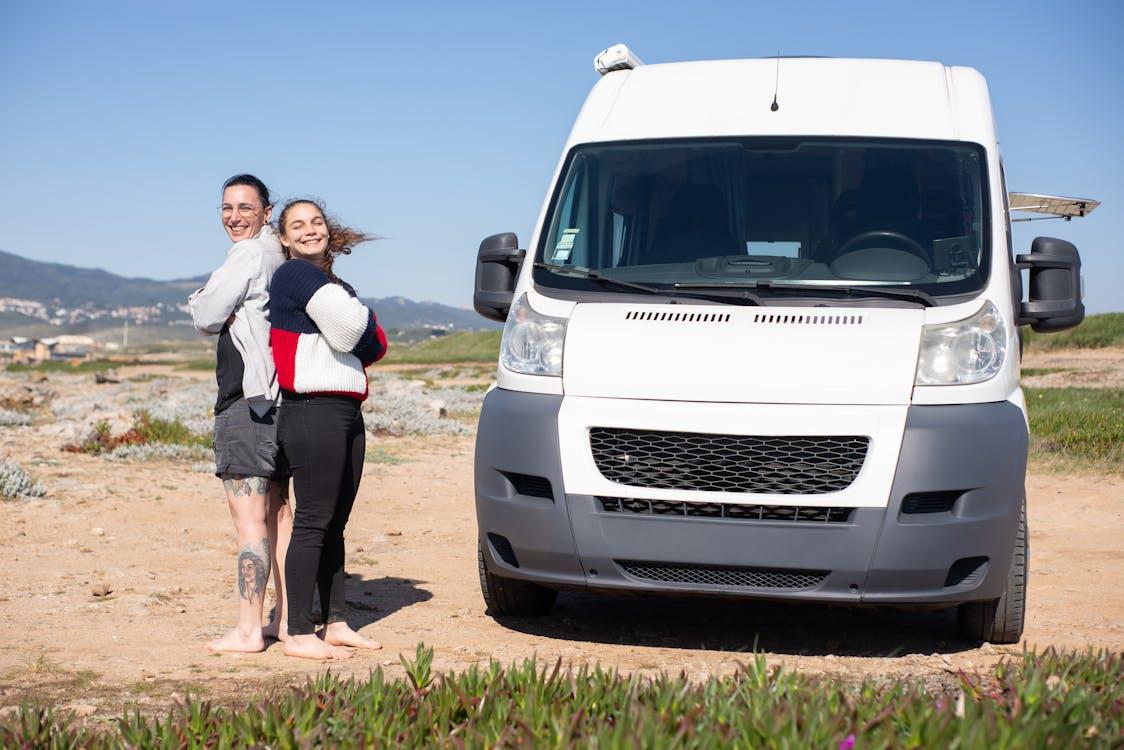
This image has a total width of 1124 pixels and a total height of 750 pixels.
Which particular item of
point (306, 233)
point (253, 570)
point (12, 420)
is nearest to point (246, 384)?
point (306, 233)

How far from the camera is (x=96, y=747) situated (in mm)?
3664

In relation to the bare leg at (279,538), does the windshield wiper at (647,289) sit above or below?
above

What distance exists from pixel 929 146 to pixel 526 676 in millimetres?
3665

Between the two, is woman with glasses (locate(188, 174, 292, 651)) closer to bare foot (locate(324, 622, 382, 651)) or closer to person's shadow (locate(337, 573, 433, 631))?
bare foot (locate(324, 622, 382, 651))

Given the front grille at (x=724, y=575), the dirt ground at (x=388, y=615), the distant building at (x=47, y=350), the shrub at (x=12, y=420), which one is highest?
the front grille at (x=724, y=575)

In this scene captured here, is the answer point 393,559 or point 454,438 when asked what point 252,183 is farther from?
point 454,438

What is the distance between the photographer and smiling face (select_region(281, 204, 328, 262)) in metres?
5.96

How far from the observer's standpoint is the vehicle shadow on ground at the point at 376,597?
275 inches

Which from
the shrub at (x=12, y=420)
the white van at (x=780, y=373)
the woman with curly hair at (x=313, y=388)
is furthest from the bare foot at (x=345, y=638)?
the shrub at (x=12, y=420)

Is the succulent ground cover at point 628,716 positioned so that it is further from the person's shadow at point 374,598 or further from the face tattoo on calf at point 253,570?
the person's shadow at point 374,598

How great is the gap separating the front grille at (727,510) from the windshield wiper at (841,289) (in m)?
Result: 0.98

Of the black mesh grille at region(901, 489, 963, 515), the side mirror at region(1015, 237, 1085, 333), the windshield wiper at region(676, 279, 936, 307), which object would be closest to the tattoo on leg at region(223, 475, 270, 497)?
the windshield wiper at region(676, 279, 936, 307)

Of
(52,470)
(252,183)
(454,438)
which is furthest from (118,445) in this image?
(252,183)

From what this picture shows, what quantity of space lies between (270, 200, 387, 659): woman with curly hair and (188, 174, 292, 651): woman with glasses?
0.10m
